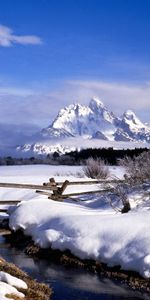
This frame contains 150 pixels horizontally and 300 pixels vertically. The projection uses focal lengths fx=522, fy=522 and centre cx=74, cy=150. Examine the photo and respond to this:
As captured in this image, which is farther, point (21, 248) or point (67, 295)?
point (21, 248)

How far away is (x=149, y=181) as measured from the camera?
2255cm

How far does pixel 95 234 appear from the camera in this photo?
1512 centimetres

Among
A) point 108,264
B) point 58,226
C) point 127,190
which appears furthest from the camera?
point 127,190

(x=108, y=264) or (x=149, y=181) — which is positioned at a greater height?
(x=149, y=181)

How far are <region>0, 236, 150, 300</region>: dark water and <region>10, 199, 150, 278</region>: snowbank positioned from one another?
0.75m

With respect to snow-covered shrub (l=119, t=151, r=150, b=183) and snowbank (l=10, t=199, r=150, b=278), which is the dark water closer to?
snowbank (l=10, t=199, r=150, b=278)

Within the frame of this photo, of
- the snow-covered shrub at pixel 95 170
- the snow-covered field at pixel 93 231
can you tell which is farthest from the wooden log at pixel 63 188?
the snow-covered shrub at pixel 95 170

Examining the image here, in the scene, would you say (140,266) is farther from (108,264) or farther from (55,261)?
(55,261)

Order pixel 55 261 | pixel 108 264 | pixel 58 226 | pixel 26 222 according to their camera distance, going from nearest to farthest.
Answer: pixel 108 264
pixel 55 261
pixel 58 226
pixel 26 222

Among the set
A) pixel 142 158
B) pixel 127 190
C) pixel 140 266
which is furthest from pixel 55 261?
pixel 142 158

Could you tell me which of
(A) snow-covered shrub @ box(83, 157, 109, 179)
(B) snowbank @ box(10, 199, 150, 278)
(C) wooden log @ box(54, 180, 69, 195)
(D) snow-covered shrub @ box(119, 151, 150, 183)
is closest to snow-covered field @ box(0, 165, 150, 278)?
(B) snowbank @ box(10, 199, 150, 278)

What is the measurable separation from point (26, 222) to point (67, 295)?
7.24m

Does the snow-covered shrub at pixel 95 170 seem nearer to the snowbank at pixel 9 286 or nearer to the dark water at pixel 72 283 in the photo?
the dark water at pixel 72 283

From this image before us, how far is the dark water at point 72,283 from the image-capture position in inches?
456
